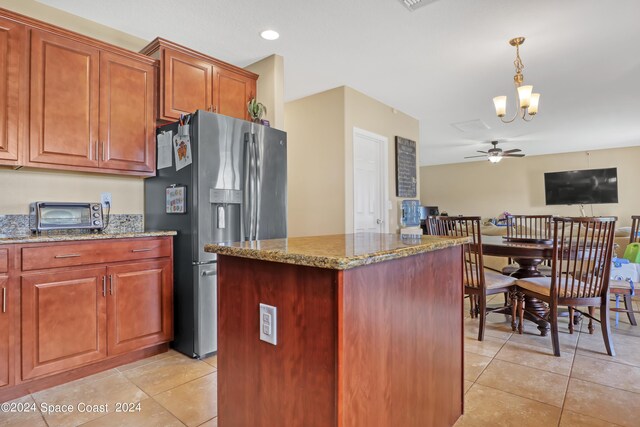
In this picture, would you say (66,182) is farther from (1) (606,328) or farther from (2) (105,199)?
(1) (606,328)

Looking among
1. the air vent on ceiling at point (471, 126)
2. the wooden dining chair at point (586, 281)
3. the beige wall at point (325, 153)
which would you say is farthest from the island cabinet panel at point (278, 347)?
the air vent on ceiling at point (471, 126)

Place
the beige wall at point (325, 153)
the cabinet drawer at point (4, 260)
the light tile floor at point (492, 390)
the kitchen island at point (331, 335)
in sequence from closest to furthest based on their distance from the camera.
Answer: the kitchen island at point (331, 335), the light tile floor at point (492, 390), the cabinet drawer at point (4, 260), the beige wall at point (325, 153)

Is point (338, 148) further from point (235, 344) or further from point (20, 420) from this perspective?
point (20, 420)

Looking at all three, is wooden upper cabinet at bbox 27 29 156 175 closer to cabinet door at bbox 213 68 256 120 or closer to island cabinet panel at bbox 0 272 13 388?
cabinet door at bbox 213 68 256 120

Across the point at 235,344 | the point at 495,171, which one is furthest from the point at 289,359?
the point at 495,171

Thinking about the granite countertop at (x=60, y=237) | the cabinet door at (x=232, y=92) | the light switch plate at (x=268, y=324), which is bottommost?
the light switch plate at (x=268, y=324)

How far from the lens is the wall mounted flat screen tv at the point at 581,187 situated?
25.8ft

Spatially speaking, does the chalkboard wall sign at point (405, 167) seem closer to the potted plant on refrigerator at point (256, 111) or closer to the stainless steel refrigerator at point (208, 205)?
the potted plant on refrigerator at point (256, 111)

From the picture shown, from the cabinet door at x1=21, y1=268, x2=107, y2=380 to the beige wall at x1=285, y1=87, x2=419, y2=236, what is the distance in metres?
2.39

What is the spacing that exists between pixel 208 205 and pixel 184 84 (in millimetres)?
1081

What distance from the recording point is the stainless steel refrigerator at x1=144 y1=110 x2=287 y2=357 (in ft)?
7.89

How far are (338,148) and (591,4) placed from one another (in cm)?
236

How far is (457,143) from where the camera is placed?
23.7ft

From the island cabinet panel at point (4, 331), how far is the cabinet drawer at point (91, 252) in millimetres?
120
